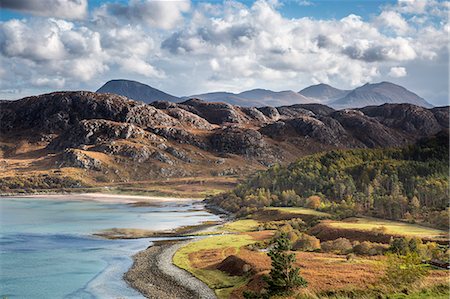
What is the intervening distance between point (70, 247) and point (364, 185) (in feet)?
300

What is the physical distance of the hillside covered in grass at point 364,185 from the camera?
11825cm

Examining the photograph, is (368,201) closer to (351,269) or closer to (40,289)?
(351,269)

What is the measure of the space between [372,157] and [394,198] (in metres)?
60.4

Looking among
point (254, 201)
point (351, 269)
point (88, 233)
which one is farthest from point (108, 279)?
point (254, 201)

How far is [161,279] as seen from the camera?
68438 mm

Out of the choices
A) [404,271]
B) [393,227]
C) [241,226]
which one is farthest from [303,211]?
[404,271]

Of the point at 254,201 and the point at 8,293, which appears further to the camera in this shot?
the point at 254,201

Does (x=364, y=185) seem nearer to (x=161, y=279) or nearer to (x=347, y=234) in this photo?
(x=347, y=234)

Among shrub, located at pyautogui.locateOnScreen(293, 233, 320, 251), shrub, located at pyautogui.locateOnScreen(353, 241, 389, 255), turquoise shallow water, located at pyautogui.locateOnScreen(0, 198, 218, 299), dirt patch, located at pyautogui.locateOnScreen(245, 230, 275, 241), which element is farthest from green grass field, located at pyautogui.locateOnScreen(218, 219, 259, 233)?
shrub, located at pyautogui.locateOnScreen(353, 241, 389, 255)

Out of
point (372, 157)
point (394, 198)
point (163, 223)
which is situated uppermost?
point (372, 157)

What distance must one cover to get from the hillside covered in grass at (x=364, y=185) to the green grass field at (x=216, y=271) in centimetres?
3431

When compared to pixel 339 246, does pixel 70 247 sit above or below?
below

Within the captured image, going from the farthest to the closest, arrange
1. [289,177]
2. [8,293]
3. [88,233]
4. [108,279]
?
[289,177] → [88,233] → [108,279] → [8,293]

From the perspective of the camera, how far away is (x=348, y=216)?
12012 centimetres
